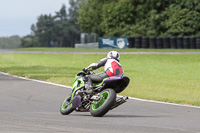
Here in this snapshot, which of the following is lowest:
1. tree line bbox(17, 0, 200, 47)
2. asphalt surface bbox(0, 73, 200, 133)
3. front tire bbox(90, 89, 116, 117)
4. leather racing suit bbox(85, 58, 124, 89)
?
asphalt surface bbox(0, 73, 200, 133)

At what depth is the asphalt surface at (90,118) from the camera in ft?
25.4

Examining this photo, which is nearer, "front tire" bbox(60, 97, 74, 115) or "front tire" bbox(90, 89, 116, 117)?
"front tire" bbox(90, 89, 116, 117)

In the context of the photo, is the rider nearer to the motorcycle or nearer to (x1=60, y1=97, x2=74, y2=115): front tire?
the motorcycle

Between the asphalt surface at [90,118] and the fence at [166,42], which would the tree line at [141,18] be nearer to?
the fence at [166,42]

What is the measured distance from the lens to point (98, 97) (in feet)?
29.7

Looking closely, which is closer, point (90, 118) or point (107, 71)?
point (90, 118)

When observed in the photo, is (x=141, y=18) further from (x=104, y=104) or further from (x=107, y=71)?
(x=104, y=104)

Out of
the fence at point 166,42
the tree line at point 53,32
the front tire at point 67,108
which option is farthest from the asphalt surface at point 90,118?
the tree line at point 53,32

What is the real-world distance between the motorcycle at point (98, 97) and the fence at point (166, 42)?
35087mm

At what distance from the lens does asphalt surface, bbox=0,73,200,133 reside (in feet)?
25.4

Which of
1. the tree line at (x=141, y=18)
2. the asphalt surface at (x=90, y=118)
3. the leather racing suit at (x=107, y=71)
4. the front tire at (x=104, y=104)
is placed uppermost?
the tree line at (x=141, y=18)

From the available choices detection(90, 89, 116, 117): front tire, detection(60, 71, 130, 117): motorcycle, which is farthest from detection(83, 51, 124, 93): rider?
detection(90, 89, 116, 117): front tire

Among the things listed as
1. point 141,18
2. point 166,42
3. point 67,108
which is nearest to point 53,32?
point 141,18

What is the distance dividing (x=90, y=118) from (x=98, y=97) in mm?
465
